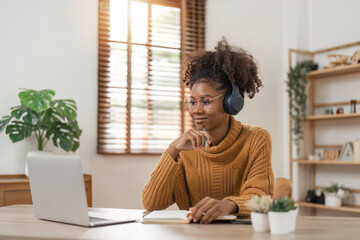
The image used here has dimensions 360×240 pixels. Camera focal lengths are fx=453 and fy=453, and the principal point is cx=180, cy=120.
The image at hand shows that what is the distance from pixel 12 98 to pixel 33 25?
609 millimetres

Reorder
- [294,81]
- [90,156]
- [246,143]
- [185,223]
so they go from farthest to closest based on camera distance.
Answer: [294,81] → [90,156] → [246,143] → [185,223]

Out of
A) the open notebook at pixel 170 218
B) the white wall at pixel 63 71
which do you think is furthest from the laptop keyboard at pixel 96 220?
the white wall at pixel 63 71

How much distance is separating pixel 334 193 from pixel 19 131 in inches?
111

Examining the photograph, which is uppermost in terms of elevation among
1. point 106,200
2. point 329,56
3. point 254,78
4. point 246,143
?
point 329,56

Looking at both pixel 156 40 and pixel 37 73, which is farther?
pixel 156 40

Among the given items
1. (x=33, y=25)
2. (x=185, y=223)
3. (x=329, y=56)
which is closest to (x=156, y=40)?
(x=33, y=25)

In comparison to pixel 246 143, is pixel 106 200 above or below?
below

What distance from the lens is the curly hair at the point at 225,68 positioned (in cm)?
193

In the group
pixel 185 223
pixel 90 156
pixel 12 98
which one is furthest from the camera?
pixel 90 156

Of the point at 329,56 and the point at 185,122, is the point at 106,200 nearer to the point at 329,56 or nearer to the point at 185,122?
the point at 185,122

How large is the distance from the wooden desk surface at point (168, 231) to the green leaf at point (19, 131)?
1703mm

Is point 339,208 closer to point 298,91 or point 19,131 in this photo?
point 298,91

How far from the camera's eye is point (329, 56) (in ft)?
14.1

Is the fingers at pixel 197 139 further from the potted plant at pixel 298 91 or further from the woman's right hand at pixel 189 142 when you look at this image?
the potted plant at pixel 298 91
